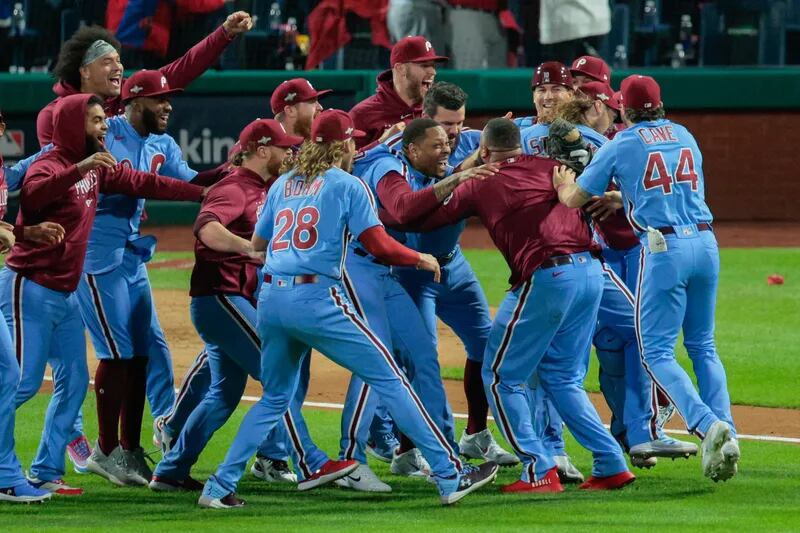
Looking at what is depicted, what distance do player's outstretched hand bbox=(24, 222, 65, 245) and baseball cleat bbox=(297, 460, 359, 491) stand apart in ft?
5.17

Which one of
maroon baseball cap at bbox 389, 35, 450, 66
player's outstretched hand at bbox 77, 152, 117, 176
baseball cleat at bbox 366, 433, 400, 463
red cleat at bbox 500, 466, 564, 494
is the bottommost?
baseball cleat at bbox 366, 433, 400, 463

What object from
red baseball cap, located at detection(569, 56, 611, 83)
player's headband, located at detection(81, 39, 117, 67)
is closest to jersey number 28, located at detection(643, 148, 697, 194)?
red baseball cap, located at detection(569, 56, 611, 83)

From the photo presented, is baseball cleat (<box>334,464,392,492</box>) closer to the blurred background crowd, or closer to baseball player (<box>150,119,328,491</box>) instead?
baseball player (<box>150,119,328,491</box>)

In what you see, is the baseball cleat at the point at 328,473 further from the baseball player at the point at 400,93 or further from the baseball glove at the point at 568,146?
the baseball player at the point at 400,93

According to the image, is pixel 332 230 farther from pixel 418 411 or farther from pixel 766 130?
pixel 766 130

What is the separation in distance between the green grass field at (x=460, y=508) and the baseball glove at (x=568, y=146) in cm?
154

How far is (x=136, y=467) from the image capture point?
7.64 meters

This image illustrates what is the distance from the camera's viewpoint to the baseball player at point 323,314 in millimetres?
6574

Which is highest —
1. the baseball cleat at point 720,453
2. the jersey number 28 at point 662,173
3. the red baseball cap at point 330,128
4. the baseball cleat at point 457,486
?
the red baseball cap at point 330,128

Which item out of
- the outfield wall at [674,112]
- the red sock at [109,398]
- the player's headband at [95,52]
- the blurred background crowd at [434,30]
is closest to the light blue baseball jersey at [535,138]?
the player's headband at [95,52]

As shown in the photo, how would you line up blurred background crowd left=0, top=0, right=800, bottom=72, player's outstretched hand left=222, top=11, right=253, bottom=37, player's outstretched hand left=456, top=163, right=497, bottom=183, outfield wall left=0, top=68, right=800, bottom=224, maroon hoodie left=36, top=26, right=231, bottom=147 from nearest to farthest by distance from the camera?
1. player's outstretched hand left=456, top=163, right=497, bottom=183
2. maroon hoodie left=36, top=26, right=231, bottom=147
3. player's outstretched hand left=222, top=11, right=253, bottom=37
4. blurred background crowd left=0, top=0, right=800, bottom=72
5. outfield wall left=0, top=68, right=800, bottom=224

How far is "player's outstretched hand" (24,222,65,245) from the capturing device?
6816 mm

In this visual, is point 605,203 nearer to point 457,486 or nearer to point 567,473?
point 567,473

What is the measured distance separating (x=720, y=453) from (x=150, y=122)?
3367mm
